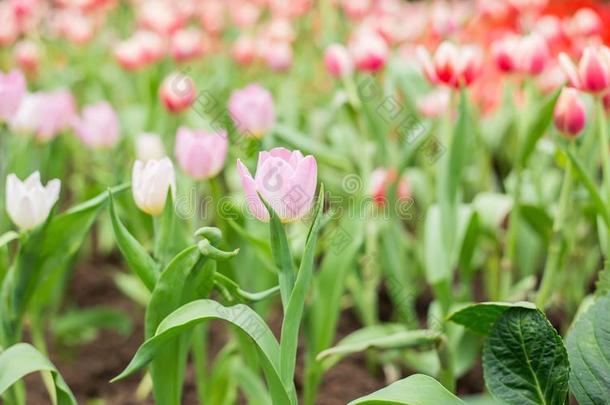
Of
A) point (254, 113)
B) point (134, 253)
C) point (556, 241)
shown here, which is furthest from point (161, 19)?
point (134, 253)

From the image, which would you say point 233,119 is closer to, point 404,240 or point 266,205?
point 404,240

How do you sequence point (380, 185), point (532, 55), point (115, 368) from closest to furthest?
point (532, 55) < point (380, 185) < point (115, 368)

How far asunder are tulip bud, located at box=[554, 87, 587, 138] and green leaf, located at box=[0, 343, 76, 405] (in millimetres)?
819

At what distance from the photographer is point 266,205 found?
910 mm

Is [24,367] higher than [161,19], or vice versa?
[161,19]

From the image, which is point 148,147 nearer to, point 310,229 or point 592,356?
point 310,229

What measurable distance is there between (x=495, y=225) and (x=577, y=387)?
783 millimetres

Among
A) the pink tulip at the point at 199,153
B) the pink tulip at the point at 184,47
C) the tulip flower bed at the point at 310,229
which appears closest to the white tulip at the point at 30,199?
the tulip flower bed at the point at 310,229

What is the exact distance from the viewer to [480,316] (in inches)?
42.5

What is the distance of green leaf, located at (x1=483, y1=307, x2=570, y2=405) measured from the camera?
0.99 metres

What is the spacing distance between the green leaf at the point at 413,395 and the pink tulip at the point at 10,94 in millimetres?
818

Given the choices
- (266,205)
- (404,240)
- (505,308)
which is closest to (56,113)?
(404,240)

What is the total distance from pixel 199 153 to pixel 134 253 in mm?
296

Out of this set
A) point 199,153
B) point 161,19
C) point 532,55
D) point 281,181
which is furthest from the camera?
point 161,19
